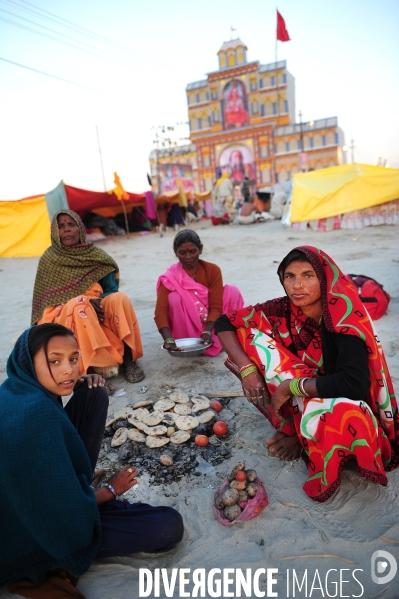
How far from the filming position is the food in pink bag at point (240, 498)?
1.74 meters

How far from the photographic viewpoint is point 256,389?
6.79 ft

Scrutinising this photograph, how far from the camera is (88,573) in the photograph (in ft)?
5.20

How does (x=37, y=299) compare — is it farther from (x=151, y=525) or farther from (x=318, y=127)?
(x=318, y=127)

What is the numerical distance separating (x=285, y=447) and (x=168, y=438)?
690 millimetres

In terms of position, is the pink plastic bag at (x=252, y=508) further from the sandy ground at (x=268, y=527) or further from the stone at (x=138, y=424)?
the stone at (x=138, y=424)

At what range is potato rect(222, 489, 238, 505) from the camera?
1769mm

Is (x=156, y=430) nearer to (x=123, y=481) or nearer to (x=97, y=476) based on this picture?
(x=97, y=476)

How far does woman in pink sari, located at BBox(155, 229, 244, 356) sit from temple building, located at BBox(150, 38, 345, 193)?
107 feet

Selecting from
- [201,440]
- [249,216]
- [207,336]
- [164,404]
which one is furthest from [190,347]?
[249,216]

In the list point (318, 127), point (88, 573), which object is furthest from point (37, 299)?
point (318, 127)

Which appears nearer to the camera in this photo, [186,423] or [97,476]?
[97,476]

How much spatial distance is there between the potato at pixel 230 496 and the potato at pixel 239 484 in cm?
3

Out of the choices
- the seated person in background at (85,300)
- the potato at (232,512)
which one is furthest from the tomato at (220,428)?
the seated person in background at (85,300)

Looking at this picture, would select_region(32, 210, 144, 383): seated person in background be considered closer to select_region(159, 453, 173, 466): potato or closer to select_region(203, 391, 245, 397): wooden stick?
select_region(203, 391, 245, 397): wooden stick
